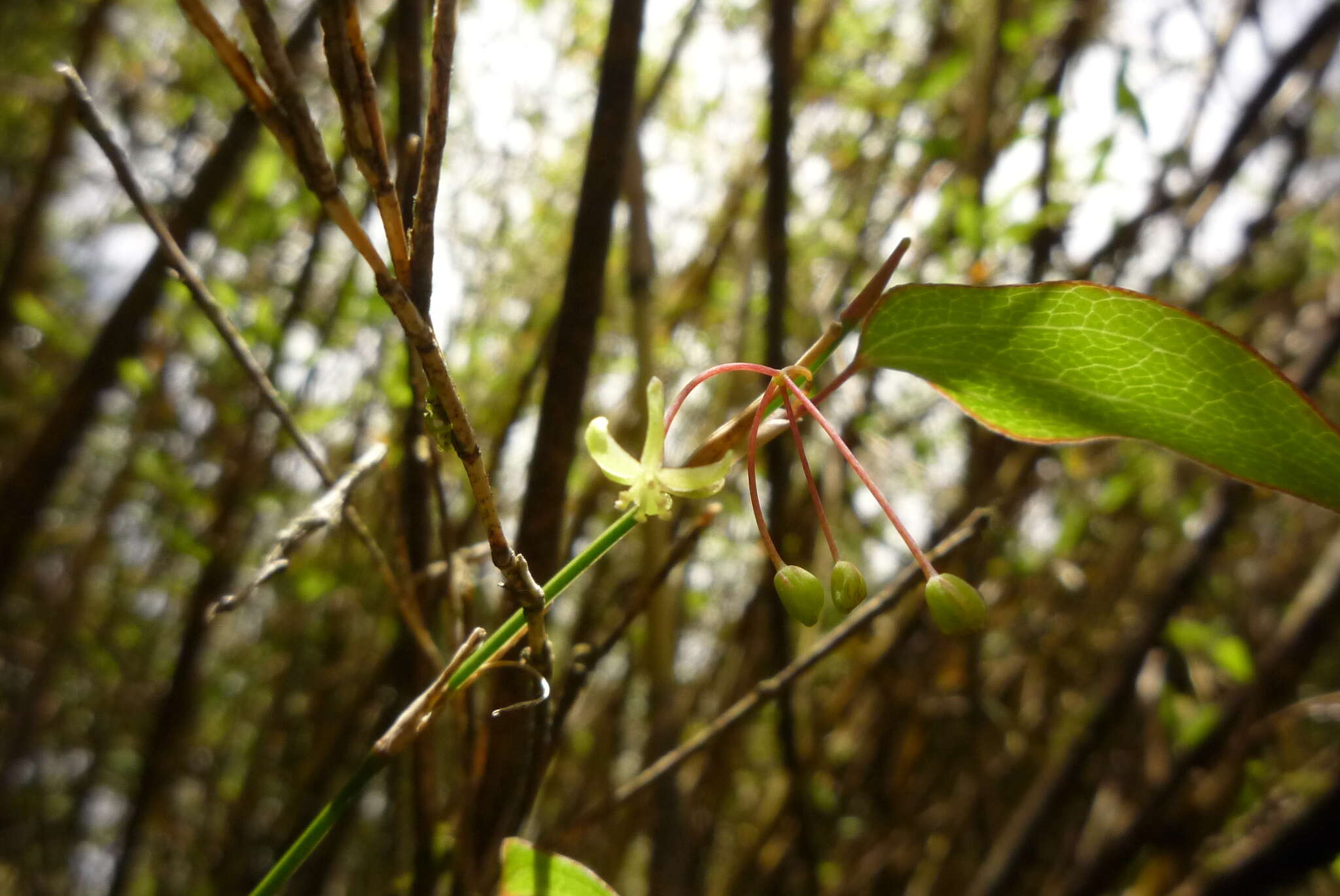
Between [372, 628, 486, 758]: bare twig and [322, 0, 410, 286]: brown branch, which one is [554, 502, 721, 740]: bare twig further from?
[322, 0, 410, 286]: brown branch

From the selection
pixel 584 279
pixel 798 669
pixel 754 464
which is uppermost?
pixel 584 279

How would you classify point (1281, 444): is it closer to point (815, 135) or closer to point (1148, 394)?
point (1148, 394)

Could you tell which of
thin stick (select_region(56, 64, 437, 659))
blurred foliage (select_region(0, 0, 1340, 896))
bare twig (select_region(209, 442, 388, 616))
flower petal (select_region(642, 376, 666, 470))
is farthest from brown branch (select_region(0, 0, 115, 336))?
flower petal (select_region(642, 376, 666, 470))

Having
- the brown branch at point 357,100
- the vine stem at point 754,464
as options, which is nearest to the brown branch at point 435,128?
the brown branch at point 357,100

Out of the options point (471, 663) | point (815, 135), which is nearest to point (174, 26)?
point (815, 135)

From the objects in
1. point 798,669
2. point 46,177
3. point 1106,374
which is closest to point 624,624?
point 798,669

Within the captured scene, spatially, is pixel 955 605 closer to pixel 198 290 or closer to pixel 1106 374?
pixel 1106 374

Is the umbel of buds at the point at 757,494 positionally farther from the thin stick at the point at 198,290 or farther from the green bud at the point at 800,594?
the thin stick at the point at 198,290

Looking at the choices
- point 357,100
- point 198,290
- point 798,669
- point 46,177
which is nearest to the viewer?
point 357,100
